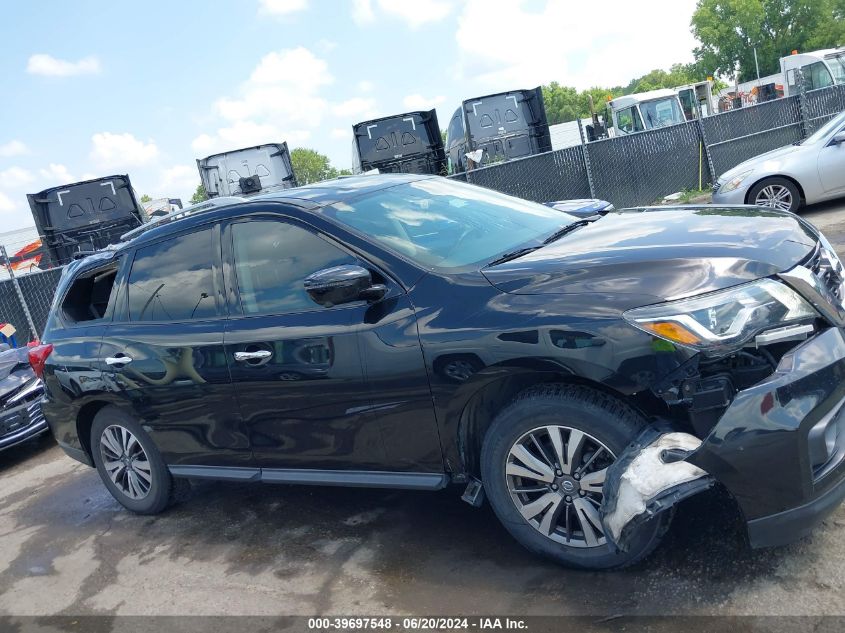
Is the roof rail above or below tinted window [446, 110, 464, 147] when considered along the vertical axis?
below

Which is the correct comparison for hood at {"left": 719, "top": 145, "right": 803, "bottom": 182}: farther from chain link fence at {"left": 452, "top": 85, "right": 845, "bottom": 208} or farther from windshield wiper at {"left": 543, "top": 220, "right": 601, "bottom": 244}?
windshield wiper at {"left": 543, "top": 220, "right": 601, "bottom": 244}

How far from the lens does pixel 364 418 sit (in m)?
3.64

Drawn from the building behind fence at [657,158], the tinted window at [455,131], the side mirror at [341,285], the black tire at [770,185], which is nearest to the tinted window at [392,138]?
the tinted window at [455,131]

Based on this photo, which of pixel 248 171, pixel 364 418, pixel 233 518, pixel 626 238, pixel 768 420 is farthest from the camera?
pixel 248 171

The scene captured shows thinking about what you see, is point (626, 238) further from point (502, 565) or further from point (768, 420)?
point (502, 565)

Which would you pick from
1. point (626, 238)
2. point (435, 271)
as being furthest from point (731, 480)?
point (435, 271)

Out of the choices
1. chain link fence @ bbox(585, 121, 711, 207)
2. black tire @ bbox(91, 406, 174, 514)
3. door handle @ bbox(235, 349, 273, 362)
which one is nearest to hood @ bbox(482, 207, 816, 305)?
door handle @ bbox(235, 349, 273, 362)

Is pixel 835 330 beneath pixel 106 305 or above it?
beneath

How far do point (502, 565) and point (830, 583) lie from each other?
1312 millimetres

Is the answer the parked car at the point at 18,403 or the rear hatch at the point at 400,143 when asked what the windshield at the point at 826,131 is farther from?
the parked car at the point at 18,403

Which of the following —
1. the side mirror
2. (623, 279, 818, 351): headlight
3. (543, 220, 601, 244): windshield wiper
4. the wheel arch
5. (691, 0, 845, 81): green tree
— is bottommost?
the wheel arch

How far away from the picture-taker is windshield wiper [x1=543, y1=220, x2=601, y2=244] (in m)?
3.81

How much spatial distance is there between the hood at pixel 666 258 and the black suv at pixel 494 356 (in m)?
0.01

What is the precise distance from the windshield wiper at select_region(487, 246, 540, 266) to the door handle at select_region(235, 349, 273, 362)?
1.23 m
